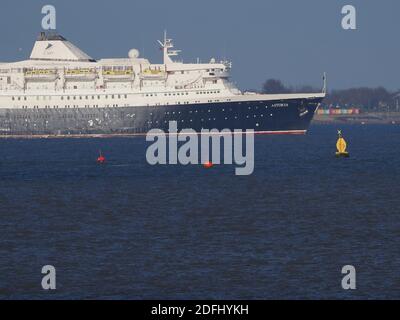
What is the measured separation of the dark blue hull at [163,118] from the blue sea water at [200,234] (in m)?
51.4

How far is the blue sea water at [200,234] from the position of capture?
28.4 metres

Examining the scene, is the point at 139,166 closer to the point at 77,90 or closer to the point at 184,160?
the point at 184,160

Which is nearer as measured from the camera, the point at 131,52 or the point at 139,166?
the point at 139,166

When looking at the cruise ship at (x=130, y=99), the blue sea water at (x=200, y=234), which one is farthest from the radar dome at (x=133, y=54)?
the blue sea water at (x=200, y=234)

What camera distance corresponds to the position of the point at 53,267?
101ft

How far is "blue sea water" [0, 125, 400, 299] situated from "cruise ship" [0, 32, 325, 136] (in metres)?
52.0

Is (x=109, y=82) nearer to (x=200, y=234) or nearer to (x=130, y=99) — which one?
(x=130, y=99)

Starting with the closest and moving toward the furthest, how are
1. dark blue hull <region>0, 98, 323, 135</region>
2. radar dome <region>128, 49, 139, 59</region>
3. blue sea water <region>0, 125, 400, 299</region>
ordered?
blue sea water <region>0, 125, 400, 299</region>
dark blue hull <region>0, 98, 323, 135</region>
radar dome <region>128, 49, 139, 59</region>

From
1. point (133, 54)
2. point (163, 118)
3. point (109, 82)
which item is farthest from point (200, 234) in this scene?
point (133, 54)

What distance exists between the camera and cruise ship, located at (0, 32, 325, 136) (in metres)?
119

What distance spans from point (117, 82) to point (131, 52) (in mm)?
4673

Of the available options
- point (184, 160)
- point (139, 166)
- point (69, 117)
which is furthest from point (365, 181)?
point (69, 117)

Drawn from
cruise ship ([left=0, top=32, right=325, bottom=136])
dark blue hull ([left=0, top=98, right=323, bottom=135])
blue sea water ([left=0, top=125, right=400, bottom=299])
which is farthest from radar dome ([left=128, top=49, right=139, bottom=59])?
blue sea water ([left=0, top=125, right=400, bottom=299])

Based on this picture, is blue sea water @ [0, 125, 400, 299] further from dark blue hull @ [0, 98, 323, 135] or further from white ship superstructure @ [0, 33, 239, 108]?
white ship superstructure @ [0, 33, 239, 108]
